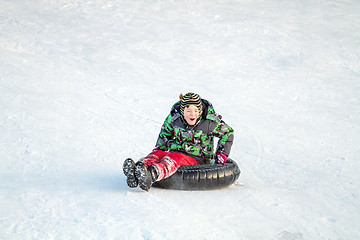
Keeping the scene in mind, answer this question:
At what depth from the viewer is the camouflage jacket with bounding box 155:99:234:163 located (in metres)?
4.62

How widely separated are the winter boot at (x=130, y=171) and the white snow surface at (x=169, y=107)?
4.9 inches

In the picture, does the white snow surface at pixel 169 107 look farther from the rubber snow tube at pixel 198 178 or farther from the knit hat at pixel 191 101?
the knit hat at pixel 191 101

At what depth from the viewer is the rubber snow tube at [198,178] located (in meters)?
4.33

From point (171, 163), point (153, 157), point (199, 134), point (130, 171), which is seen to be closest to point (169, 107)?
point (199, 134)

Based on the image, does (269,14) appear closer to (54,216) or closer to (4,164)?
(4,164)

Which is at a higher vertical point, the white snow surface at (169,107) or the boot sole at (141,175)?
the boot sole at (141,175)

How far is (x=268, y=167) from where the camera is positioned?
580 centimetres

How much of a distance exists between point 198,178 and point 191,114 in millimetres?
639

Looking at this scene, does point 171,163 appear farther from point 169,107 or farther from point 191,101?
point 169,107

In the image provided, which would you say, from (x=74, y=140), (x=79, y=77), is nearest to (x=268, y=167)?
(x=74, y=140)

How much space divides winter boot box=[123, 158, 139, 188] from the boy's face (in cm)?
81

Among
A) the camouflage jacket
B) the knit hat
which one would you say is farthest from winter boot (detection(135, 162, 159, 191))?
the knit hat

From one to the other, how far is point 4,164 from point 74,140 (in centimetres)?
117

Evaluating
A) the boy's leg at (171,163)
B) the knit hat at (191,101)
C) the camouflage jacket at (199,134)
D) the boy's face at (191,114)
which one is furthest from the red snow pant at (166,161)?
the knit hat at (191,101)
